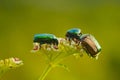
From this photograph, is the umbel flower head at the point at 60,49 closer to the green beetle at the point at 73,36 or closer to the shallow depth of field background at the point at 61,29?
the green beetle at the point at 73,36

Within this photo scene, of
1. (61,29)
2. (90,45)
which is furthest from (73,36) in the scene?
(61,29)

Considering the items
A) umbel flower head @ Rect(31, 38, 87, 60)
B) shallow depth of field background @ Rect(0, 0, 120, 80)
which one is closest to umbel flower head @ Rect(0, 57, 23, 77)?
umbel flower head @ Rect(31, 38, 87, 60)

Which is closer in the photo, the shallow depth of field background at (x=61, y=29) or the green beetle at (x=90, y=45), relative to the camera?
the green beetle at (x=90, y=45)

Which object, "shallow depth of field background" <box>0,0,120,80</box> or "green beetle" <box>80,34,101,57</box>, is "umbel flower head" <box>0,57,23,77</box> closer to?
"green beetle" <box>80,34,101,57</box>

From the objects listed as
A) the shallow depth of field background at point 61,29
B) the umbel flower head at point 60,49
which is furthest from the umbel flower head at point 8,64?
the shallow depth of field background at point 61,29

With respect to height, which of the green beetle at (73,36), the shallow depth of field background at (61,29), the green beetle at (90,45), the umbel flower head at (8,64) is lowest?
the shallow depth of field background at (61,29)
